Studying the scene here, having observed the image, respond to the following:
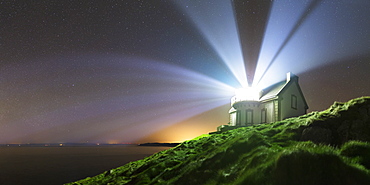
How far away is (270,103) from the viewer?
33.4 metres

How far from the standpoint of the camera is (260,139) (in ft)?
44.1

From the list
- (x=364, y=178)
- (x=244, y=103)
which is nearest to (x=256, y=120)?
(x=244, y=103)

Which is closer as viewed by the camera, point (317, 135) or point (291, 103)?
point (317, 135)

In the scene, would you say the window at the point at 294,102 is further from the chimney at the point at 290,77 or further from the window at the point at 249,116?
the window at the point at 249,116

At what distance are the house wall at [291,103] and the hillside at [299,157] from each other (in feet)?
50.6

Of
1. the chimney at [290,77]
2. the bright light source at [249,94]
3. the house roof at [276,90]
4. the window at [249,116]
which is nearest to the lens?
the house roof at [276,90]

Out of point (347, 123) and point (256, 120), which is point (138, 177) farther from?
point (256, 120)

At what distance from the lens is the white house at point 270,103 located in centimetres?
3231

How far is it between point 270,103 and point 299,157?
2883 centimetres

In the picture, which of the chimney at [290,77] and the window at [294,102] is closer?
the window at [294,102]

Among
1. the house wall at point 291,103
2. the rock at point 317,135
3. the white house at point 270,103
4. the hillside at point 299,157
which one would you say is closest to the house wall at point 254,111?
the white house at point 270,103

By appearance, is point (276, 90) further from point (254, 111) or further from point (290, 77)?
point (254, 111)

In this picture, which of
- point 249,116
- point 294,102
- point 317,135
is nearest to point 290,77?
point 294,102

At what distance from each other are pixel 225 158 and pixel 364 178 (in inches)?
268
